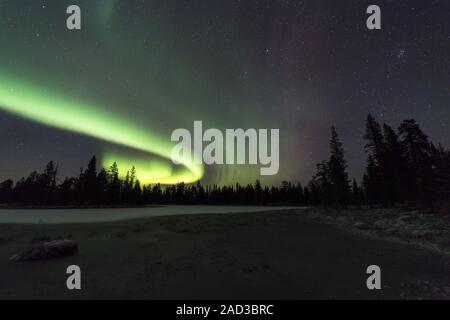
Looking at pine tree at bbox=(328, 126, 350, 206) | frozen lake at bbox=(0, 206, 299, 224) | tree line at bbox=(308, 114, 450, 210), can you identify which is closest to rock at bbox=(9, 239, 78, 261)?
frozen lake at bbox=(0, 206, 299, 224)

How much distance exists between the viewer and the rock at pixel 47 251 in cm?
939

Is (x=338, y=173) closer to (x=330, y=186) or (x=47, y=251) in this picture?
(x=330, y=186)

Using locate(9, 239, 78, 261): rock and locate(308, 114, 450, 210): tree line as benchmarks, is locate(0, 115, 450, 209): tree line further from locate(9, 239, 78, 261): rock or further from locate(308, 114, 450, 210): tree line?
locate(9, 239, 78, 261): rock

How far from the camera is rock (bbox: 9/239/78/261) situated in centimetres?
939

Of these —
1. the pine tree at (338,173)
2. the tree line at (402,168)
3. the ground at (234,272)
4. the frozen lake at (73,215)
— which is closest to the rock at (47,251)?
the ground at (234,272)

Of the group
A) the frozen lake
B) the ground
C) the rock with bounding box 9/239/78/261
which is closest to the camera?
the ground

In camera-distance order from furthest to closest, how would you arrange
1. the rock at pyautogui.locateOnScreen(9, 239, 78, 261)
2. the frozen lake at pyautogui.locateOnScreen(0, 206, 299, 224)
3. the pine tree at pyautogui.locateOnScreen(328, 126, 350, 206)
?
the pine tree at pyautogui.locateOnScreen(328, 126, 350, 206), the frozen lake at pyautogui.locateOnScreen(0, 206, 299, 224), the rock at pyautogui.locateOnScreen(9, 239, 78, 261)

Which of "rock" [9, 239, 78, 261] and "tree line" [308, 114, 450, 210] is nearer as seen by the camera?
"rock" [9, 239, 78, 261]

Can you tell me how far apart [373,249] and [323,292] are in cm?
717

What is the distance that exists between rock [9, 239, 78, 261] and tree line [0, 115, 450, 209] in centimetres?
3667

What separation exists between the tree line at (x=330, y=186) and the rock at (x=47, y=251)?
36674 millimetres

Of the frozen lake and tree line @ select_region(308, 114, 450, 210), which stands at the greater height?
tree line @ select_region(308, 114, 450, 210)

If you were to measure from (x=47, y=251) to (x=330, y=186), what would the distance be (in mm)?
52659

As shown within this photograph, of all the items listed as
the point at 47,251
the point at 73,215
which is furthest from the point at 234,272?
the point at 73,215
